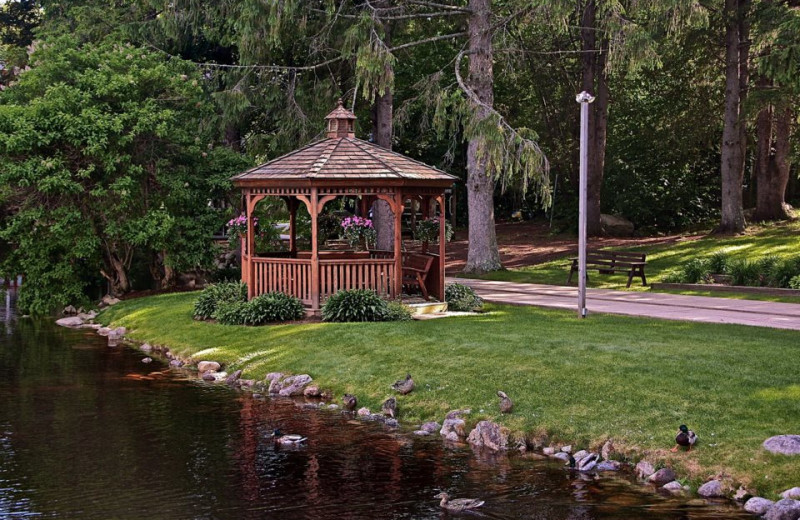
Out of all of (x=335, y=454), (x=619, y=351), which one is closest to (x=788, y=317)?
(x=619, y=351)

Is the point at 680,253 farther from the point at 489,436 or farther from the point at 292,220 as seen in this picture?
the point at 489,436

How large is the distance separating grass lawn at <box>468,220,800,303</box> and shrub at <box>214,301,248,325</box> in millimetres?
9771

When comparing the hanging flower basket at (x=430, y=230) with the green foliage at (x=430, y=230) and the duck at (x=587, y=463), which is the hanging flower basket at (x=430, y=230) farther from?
the duck at (x=587, y=463)

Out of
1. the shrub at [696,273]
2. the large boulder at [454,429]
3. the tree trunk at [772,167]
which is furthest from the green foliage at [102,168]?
the tree trunk at [772,167]

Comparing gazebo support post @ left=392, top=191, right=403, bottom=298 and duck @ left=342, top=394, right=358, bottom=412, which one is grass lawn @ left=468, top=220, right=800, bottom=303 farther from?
duck @ left=342, top=394, right=358, bottom=412

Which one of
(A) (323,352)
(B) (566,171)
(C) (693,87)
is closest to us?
(A) (323,352)

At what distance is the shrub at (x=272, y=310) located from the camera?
21.0 metres

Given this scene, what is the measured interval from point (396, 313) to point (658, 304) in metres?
6.19

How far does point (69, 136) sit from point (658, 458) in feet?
66.1

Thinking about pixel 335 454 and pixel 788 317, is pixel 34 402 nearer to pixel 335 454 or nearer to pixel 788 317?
pixel 335 454

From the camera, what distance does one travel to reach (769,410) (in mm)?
12000

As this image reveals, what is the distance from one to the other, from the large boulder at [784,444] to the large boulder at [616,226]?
26.0 m

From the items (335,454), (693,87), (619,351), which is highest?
(693,87)

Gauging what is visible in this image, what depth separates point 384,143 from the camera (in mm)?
30219
